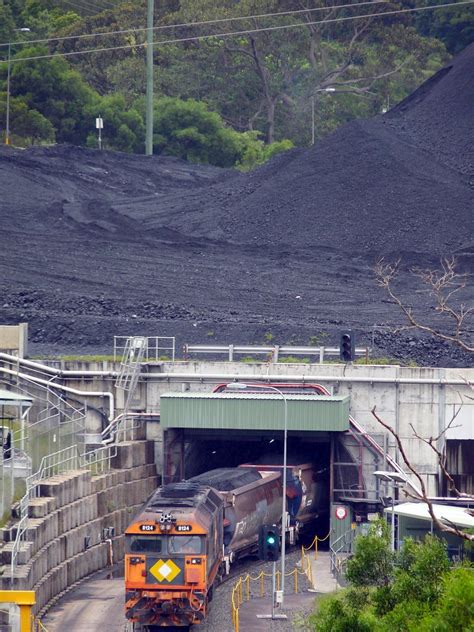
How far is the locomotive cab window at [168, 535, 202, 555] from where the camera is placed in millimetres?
34906

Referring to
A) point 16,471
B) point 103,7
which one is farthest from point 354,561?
point 103,7

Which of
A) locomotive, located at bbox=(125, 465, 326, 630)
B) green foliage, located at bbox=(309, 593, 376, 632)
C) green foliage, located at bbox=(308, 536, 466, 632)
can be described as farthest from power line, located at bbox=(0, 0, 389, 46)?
green foliage, located at bbox=(309, 593, 376, 632)

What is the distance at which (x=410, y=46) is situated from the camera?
13438 centimetres

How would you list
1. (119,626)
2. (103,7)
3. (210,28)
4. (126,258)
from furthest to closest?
(103,7), (210,28), (126,258), (119,626)

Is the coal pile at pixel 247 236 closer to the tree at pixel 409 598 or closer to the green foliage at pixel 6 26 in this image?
the green foliage at pixel 6 26

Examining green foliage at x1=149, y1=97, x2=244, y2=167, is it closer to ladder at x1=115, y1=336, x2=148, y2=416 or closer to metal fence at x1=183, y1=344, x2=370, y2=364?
metal fence at x1=183, y1=344, x2=370, y2=364

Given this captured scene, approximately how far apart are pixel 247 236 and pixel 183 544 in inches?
1800

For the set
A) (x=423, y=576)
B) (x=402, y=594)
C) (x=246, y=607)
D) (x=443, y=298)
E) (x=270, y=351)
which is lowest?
(x=246, y=607)

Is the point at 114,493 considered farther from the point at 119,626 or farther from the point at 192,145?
the point at 192,145

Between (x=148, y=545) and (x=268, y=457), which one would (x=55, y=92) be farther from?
(x=148, y=545)

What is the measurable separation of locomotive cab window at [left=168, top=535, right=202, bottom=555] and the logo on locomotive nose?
351mm

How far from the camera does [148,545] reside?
34969 millimetres

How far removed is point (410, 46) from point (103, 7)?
3587cm

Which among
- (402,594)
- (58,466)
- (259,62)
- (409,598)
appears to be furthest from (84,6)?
(409,598)
